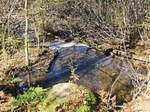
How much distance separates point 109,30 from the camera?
12484 mm

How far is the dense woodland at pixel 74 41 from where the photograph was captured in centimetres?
527

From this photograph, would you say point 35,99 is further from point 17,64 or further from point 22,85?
point 17,64

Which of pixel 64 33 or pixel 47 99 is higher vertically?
pixel 64 33

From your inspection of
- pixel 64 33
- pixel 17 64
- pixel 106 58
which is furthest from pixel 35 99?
Result: pixel 64 33

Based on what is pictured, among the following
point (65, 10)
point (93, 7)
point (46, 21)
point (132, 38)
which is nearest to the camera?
point (132, 38)

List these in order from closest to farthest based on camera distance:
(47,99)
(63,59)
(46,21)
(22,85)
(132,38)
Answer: (47,99) < (22,85) < (63,59) < (132,38) < (46,21)

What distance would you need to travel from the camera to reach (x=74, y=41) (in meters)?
13.6

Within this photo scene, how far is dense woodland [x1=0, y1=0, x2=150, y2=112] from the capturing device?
17.3ft

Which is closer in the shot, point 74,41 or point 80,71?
point 80,71

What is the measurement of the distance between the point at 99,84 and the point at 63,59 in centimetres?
326

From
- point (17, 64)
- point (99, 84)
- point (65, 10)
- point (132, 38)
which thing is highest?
point (65, 10)

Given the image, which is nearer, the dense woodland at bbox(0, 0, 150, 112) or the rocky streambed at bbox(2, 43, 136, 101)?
the dense woodland at bbox(0, 0, 150, 112)

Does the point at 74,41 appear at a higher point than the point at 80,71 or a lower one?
higher

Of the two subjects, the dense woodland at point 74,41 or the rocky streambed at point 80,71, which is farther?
the rocky streambed at point 80,71
